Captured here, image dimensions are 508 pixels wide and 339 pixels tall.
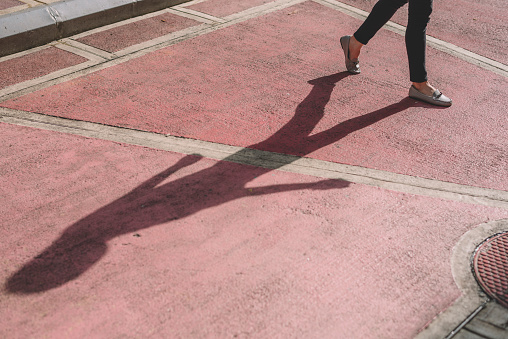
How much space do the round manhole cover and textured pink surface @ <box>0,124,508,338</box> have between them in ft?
0.60

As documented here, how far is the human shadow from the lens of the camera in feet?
9.46

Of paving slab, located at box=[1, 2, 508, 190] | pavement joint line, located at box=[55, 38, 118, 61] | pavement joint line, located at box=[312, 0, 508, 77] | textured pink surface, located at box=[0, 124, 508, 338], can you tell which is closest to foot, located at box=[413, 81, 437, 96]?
paving slab, located at box=[1, 2, 508, 190]

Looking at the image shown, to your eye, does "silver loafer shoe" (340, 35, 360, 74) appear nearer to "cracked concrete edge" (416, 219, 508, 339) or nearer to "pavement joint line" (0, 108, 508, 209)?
"pavement joint line" (0, 108, 508, 209)

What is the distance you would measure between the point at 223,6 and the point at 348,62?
95.6 inches

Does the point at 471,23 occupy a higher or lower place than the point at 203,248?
higher

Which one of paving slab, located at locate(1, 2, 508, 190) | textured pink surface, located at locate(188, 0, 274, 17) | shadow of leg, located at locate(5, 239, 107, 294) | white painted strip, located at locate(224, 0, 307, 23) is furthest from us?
textured pink surface, located at locate(188, 0, 274, 17)

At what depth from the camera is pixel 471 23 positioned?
7277mm

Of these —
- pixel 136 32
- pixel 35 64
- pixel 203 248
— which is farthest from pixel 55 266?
pixel 136 32

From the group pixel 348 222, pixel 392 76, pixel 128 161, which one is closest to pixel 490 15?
pixel 392 76

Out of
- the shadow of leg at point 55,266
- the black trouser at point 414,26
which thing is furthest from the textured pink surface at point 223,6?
the shadow of leg at point 55,266

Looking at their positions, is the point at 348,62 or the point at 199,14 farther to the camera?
the point at 199,14

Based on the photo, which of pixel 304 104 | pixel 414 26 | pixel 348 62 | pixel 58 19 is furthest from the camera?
pixel 58 19

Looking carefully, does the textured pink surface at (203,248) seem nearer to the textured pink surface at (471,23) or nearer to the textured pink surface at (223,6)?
the textured pink surface at (223,6)

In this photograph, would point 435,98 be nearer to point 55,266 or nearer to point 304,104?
point 304,104
